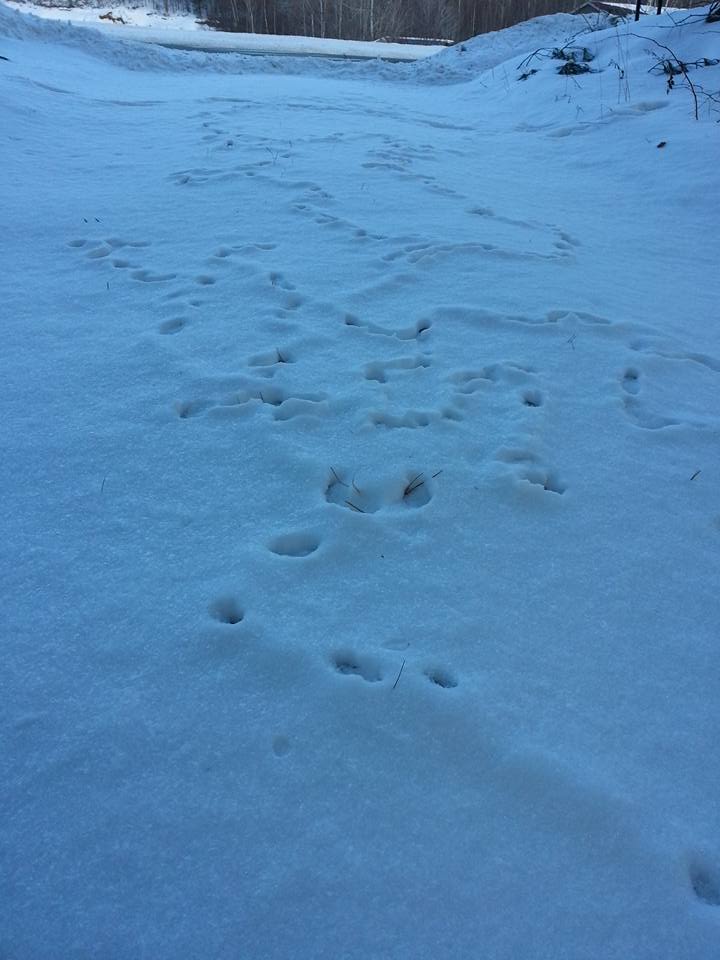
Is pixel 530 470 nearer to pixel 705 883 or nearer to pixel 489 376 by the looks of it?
pixel 489 376

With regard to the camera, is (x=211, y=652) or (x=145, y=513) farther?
(x=145, y=513)

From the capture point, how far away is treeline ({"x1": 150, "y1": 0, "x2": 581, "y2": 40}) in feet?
84.5

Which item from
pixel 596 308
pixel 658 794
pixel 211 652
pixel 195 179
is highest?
pixel 195 179

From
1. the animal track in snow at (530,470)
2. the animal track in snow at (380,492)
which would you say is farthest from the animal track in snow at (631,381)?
the animal track in snow at (380,492)

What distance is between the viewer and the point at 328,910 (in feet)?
4.34

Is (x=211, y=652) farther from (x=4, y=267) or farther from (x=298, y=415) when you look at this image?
(x=4, y=267)

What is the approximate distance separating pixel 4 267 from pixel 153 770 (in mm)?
3669

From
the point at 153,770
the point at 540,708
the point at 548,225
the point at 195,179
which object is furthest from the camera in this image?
the point at 195,179

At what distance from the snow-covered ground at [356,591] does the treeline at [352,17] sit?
26996 millimetres

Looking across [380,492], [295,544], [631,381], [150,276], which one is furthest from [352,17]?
[295,544]

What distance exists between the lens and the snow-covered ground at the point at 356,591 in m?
1.37

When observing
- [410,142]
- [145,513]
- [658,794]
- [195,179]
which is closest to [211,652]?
[145,513]

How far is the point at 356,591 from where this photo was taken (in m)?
1.99

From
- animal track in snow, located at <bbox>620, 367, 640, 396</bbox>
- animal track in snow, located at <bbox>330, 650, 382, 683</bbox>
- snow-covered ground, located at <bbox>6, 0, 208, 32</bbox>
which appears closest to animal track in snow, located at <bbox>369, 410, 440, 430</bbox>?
animal track in snow, located at <bbox>620, 367, 640, 396</bbox>
